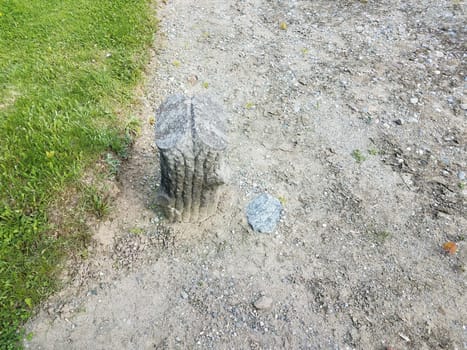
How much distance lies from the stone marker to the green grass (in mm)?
1002

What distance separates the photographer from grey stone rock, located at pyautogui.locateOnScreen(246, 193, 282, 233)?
3.59 m

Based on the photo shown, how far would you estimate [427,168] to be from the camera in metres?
4.23

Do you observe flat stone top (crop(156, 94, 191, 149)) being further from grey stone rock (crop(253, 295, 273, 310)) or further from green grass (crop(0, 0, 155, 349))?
grey stone rock (crop(253, 295, 273, 310))

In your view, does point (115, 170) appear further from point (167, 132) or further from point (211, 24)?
point (211, 24)

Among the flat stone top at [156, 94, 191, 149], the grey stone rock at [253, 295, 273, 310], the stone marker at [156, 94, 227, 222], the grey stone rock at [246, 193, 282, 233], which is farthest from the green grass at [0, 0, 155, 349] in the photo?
the grey stone rock at [253, 295, 273, 310]

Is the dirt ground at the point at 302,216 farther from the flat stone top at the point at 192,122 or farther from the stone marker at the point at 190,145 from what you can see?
the flat stone top at the point at 192,122

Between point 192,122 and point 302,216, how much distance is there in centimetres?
163

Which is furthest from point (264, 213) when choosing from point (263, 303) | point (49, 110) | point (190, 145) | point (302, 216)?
point (49, 110)

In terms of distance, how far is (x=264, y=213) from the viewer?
12.0 feet

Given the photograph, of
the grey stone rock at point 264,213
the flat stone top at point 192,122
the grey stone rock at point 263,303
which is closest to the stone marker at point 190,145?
the flat stone top at point 192,122

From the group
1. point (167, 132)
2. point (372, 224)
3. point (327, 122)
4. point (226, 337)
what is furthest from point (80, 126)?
point (372, 224)

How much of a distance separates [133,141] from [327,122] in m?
2.36

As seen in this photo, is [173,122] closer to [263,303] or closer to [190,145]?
[190,145]

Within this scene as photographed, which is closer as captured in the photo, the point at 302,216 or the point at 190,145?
the point at 190,145
